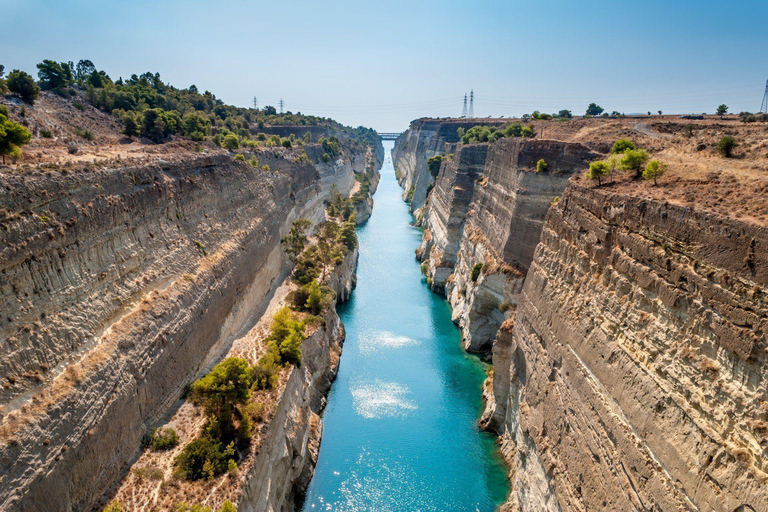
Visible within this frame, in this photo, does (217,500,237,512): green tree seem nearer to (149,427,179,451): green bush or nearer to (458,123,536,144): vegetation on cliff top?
(149,427,179,451): green bush

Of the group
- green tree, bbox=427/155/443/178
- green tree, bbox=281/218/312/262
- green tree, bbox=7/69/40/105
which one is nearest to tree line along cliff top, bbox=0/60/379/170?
green tree, bbox=7/69/40/105

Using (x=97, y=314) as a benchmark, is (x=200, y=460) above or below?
below

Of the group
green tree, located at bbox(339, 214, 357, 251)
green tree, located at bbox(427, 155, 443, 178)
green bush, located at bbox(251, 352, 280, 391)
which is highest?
green tree, located at bbox(427, 155, 443, 178)

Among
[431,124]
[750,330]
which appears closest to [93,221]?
[750,330]

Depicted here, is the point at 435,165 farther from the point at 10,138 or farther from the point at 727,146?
the point at 10,138

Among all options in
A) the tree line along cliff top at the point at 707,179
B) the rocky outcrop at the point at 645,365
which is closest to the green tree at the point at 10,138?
the rocky outcrop at the point at 645,365

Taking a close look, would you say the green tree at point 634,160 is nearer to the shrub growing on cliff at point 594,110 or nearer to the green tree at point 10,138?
the green tree at point 10,138

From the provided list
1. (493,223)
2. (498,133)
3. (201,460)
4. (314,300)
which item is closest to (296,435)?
(201,460)
